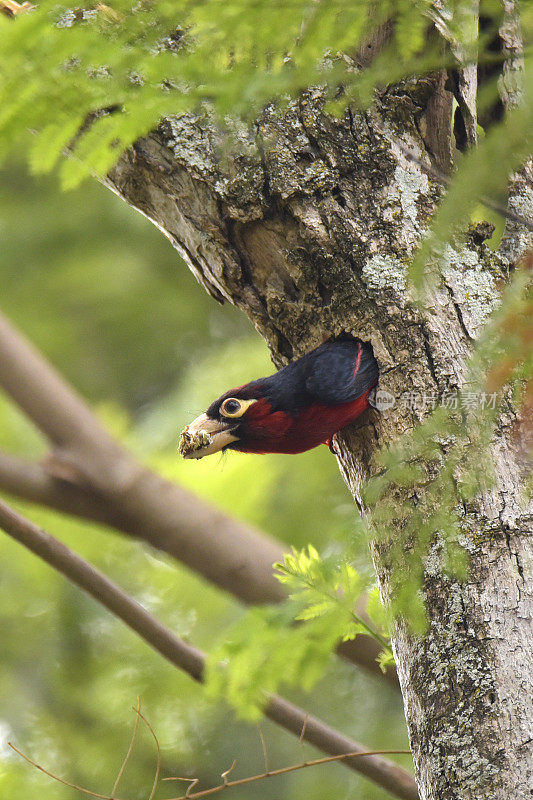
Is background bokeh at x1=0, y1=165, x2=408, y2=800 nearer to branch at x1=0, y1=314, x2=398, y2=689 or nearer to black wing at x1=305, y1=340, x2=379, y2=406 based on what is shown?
branch at x1=0, y1=314, x2=398, y2=689

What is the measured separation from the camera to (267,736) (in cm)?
510

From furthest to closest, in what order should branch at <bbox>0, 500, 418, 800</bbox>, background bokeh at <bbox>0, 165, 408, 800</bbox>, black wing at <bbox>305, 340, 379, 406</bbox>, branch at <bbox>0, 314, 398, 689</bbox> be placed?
background bokeh at <bbox>0, 165, 408, 800</bbox> < branch at <bbox>0, 314, 398, 689</bbox> < branch at <bbox>0, 500, 418, 800</bbox> < black wing at <bbox>305, 340, 379, 406</bbox>

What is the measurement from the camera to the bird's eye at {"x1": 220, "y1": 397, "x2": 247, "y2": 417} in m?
2.29

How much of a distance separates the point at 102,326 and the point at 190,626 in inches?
140

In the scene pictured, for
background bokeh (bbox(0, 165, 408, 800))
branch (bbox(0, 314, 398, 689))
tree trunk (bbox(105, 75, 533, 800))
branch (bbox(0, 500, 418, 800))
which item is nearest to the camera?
tree trunk (bbox(105, 75, 533, 800))

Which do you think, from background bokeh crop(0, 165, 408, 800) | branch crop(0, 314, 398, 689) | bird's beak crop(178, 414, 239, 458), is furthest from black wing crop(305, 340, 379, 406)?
background bokeh crop(0, 165, 408, 800)

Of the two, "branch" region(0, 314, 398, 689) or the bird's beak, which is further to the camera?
"branch" region(0, 314, 398, 689)

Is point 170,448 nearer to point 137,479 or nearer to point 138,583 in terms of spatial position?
point 138,583

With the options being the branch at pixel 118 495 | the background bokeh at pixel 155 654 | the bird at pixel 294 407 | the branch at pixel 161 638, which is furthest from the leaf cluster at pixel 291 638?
the background bokeh at pixel 155 654

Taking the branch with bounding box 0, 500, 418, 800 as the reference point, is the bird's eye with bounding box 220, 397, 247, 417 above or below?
above

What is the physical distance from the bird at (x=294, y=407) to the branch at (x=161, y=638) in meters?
0.41

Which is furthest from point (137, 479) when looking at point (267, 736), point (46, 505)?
point (267, 736)

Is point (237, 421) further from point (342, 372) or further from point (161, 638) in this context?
point (161, 638)

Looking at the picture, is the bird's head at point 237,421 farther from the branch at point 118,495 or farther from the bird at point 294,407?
the branch at point 118,495
